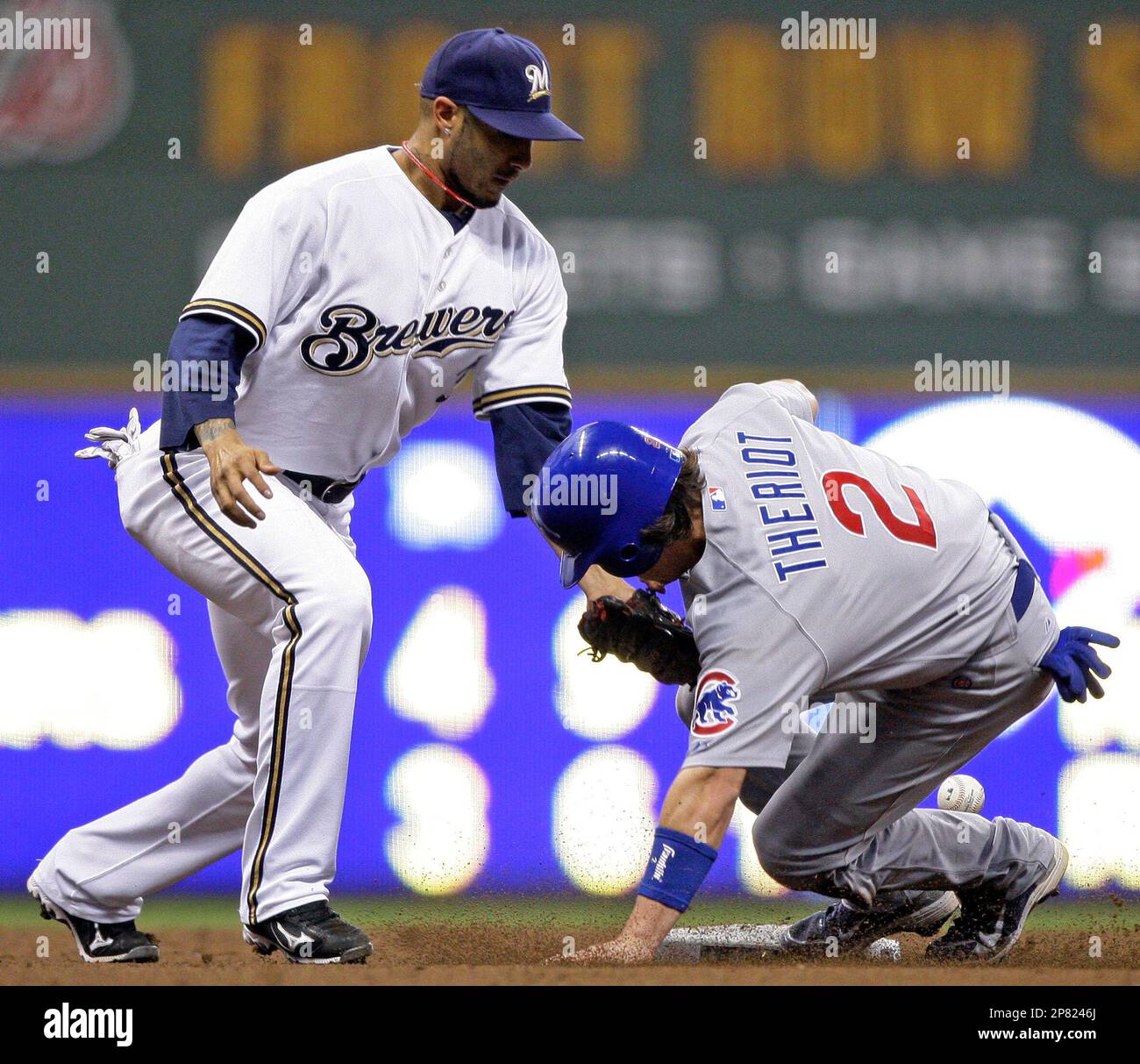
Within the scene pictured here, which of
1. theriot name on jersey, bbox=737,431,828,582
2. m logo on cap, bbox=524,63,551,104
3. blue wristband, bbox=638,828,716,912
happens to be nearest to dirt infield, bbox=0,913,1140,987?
blue wristband, bbox=638,828,716,912

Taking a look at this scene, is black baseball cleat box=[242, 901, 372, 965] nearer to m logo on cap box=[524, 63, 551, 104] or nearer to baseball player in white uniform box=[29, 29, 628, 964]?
baseball player in white uniform box=[29, 29, 628, 964]

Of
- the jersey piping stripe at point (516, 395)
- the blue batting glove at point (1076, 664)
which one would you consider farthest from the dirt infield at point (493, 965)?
the jersey piping stripe at point (516, 395)

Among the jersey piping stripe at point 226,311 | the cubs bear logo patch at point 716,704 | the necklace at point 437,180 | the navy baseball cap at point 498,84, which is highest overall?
the navy baseball cap at point 498,84

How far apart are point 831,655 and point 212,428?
0.99m

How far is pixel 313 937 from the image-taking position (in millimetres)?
2525

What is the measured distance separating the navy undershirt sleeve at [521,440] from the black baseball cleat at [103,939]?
3.29 ft

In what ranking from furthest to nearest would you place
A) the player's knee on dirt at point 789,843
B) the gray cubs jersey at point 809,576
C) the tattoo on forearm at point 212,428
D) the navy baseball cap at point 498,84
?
the player's knee on dirt at point 789,843 → the navy baseball cap at point 498,84 → the tattoo on forearm at point 212,428 → the gray cubs jersey at point 809,576

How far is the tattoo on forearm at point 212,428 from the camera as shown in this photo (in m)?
2.55

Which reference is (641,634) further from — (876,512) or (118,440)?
(118,440)

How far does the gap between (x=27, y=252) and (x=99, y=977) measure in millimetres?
2631

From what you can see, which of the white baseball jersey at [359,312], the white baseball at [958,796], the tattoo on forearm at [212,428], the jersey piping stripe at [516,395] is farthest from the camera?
the white baseball at [958,796]

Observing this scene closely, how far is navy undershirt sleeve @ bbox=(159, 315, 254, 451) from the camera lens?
2.58 metres

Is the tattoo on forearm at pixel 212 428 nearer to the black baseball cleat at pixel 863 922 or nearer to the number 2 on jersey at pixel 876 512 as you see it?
the number 2 on jersey at pixel 876 512

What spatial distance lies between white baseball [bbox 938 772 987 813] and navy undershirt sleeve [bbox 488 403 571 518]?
100 centimetres
